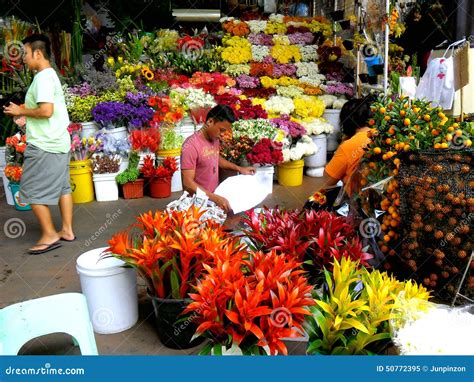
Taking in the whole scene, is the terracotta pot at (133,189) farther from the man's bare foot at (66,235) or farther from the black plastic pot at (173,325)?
the black plastic pot at (173,325)

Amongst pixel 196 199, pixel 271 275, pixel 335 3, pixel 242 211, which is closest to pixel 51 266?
pixel 196 199

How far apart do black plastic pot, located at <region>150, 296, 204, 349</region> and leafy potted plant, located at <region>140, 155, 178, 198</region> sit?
3.43m

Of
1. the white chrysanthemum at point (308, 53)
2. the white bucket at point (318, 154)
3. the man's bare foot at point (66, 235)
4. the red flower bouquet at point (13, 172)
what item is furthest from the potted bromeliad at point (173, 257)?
the white chrysanthemum at point (308, 53)

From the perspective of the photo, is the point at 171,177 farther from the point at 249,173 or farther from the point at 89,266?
the point at 89,266

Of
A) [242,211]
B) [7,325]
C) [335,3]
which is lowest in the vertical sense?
[242,211]

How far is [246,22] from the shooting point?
8914 millimetres

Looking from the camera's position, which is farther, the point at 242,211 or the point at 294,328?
the point at 242,211

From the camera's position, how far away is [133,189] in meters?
6.30

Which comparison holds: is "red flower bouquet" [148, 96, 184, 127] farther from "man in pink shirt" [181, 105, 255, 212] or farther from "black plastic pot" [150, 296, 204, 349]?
"black plastic pot" [150, 296, 204, 349]

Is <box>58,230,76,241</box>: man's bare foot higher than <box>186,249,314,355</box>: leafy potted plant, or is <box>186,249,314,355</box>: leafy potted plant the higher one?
<box>186,249,314,355</box>: leafy potted plant

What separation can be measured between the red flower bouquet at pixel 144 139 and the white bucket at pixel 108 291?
318 centimetres

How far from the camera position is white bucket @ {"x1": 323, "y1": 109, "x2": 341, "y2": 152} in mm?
7957

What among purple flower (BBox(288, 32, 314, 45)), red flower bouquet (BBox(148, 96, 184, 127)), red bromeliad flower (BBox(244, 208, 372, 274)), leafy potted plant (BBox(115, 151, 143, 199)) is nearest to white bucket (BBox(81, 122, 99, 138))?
leafy potted plant (BBox(115, 151, 143, 199))

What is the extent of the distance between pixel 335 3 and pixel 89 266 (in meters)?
8.65
